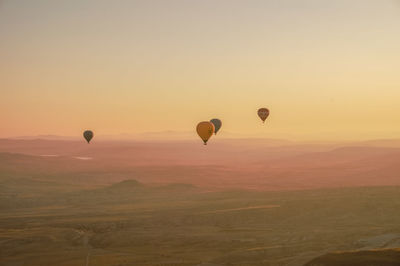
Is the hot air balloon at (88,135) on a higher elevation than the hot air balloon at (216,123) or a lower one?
higher

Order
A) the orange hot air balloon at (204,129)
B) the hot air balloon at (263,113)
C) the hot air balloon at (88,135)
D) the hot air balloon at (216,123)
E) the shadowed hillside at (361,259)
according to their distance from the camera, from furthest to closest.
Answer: the hot air balloon at (88,135) → the hot air balloon at (216,123) → the hot air balloon at (263,113) → the orange hot air balloon at (204,129) → the shadowed hillside at (361,259)

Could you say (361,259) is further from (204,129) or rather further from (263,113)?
(263,113)

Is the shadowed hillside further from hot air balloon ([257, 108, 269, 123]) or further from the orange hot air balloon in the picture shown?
hot air balloon ([257, 108, 269, 123])

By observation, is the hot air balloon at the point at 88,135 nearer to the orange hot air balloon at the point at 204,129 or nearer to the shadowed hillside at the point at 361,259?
the orange hot air balloon at the point at 204,129

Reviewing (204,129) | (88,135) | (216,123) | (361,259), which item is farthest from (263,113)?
(361,259)

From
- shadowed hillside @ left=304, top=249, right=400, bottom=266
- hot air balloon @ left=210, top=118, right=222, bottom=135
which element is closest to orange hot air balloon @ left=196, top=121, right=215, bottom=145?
hot air balloon @ left=210, top=118, right=222, bottom=135

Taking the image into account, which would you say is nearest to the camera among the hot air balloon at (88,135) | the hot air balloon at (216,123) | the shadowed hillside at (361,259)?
the shadowed hillside at (361,259)

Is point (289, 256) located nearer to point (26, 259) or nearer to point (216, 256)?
point (216, 256)

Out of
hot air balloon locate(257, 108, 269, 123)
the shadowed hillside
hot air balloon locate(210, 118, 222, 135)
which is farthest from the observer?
hot air balloon locate(210, 118, 222, 135)

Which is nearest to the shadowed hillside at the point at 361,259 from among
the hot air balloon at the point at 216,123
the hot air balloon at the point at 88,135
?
the hot air balloon at the point at 216,123

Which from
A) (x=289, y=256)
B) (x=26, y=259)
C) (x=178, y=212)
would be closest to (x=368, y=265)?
(x=289, y=256)

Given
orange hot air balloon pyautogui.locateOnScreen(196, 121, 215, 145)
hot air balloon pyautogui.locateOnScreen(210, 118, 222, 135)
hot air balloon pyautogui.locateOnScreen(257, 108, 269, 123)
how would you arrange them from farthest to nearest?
hot air balloon pyautogui.locateOnScreen(210, 118, 222, 135)
hot air balloon pyautogui.locateOnScreen(257, 108, 269, 123)
orange hot air balloon pyautogui.locateOnScreen(196, 121, 215, 145)
